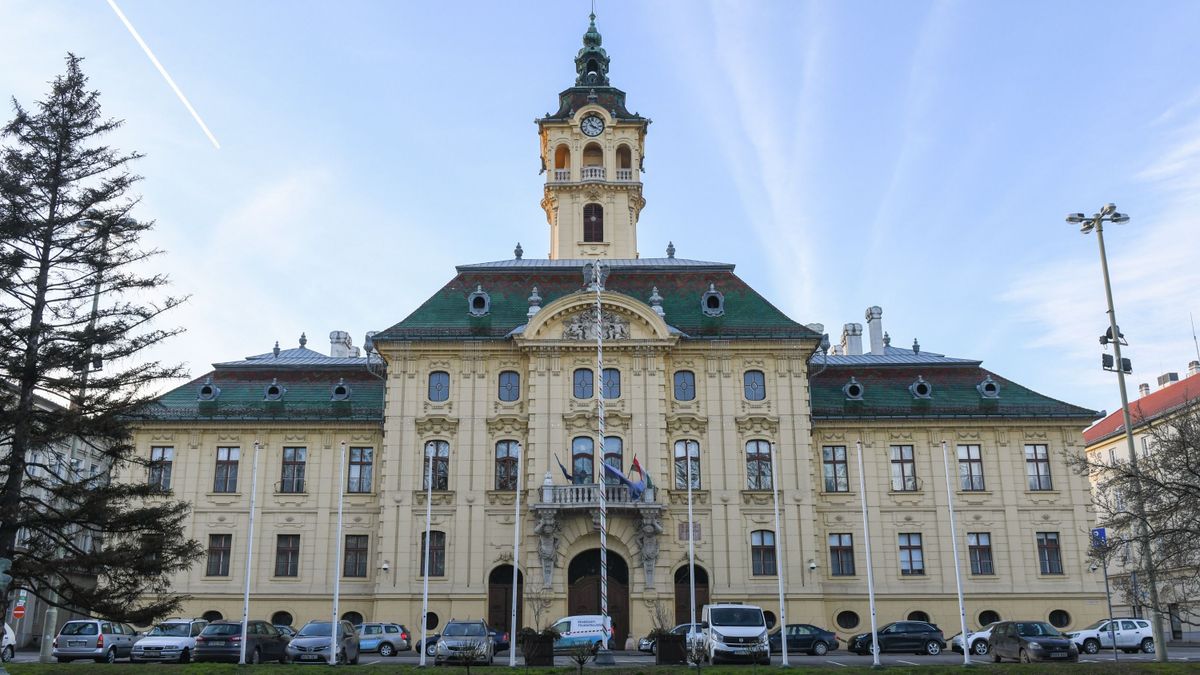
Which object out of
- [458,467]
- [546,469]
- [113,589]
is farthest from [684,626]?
[113,589]


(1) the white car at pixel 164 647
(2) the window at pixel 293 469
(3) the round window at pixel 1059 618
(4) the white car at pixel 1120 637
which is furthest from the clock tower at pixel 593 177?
(1) the white car at pixel 164 647

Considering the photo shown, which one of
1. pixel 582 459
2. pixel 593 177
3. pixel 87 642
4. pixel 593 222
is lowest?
pixel 87 642

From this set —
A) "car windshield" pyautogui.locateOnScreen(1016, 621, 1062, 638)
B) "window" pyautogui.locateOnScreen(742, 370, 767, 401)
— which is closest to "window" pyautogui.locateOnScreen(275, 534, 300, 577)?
"window" pyautogui.locateOnScreen(742, 370, 767, 401)

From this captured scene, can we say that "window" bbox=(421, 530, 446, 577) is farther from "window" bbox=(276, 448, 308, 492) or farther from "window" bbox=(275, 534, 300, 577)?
"window" bbox=(276, 448, 308, 492)

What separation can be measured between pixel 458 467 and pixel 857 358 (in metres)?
22.2

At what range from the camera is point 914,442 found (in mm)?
48094

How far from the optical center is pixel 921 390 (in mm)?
49406

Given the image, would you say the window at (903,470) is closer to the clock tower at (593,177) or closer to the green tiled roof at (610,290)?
the green tiled roof at (610,290)

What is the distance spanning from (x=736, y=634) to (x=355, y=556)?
2122 cm

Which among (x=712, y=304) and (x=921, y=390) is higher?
(x=712, y=304)

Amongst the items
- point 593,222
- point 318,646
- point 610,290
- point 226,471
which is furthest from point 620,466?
point 226,471

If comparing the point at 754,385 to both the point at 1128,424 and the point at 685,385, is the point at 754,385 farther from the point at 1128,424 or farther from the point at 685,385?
the point at 1128,424

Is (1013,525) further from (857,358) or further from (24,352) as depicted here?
(24,352)

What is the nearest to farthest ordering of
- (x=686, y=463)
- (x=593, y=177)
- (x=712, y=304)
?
1. (x=686, y=463)
2. (x=712, y=304)
3. (x=593, y=177)
